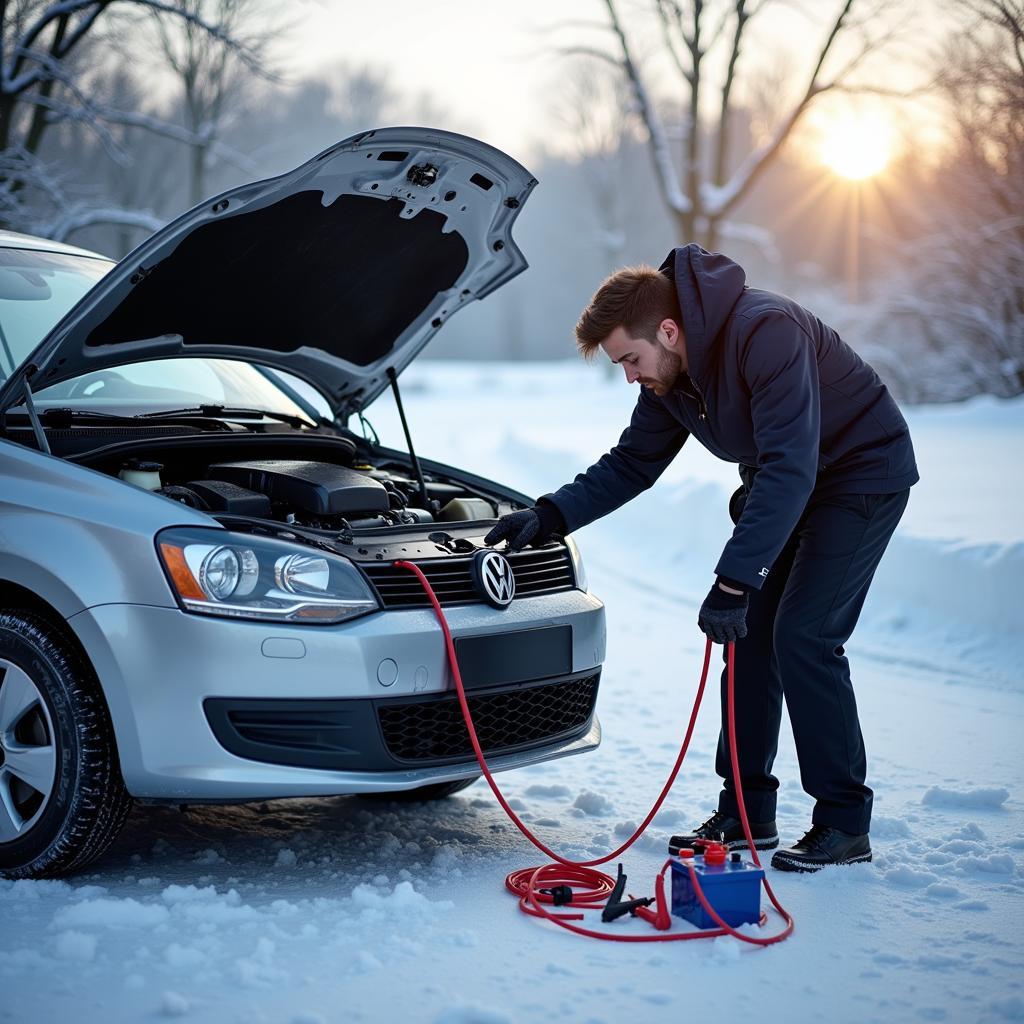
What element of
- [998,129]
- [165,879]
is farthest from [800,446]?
[998,129]

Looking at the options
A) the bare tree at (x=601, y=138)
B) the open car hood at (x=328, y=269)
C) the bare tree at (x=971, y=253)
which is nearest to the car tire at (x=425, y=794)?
the open car hood at (x=328, y=269)

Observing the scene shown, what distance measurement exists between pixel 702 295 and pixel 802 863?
1.67m

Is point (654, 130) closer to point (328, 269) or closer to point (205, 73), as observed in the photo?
point (205, 73)

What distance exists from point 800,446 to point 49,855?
227 centimetres

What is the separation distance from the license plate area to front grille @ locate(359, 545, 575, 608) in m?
0.13

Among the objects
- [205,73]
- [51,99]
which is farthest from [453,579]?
[205,73]

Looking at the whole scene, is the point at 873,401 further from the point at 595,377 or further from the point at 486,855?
the point at 595,377

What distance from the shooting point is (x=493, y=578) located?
Result: 3.53 metres

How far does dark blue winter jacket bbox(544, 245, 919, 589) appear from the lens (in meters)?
3.39

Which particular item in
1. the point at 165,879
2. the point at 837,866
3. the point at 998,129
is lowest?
the point at 165,879

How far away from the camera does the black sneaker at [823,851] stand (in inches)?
142

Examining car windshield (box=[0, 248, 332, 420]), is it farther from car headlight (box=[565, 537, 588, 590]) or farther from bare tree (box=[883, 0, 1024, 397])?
bare tree (box=[883, 0, 1024, 397])

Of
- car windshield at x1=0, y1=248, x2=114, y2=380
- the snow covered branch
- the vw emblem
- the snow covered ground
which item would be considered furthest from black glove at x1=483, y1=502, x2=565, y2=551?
the snow covered branch

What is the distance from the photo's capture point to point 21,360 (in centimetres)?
395
